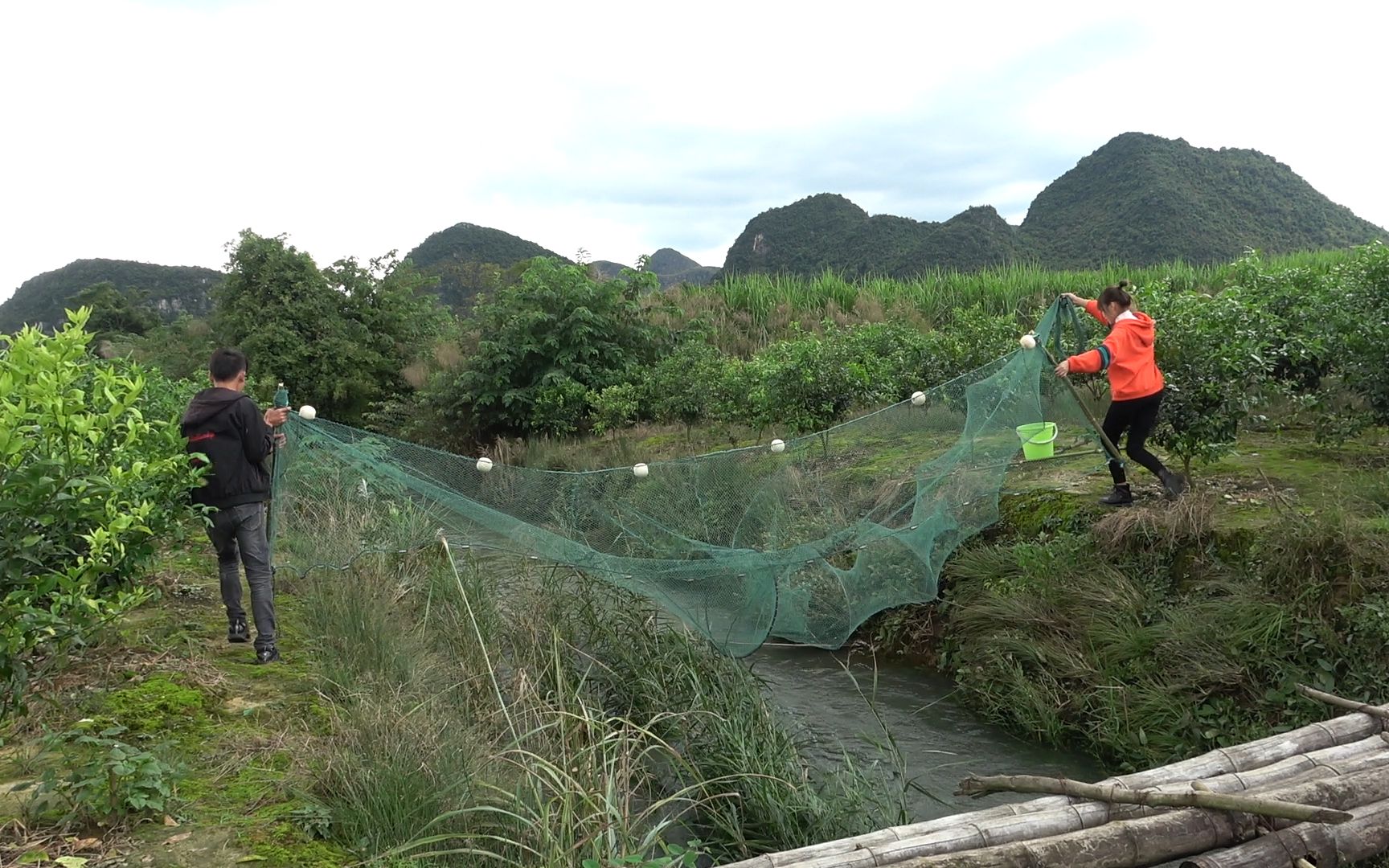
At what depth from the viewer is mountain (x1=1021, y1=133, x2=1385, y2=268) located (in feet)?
107

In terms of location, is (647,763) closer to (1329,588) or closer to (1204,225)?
(1329,588)

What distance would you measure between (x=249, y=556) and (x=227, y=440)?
23.3 inches

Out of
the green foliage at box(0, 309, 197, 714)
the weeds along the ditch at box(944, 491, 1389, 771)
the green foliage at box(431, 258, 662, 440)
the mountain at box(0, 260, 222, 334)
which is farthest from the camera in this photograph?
the mountain at box(0, 260, 222, 334)

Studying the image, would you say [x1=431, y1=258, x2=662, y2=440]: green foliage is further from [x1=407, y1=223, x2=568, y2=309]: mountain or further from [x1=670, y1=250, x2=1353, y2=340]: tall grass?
[x1=407, y1=223, x2=568, y2=309]: mountain

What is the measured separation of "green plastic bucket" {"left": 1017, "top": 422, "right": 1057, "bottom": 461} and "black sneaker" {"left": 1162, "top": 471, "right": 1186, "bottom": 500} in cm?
108

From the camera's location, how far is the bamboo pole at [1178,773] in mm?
2912

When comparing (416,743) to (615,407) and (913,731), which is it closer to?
(913,731)

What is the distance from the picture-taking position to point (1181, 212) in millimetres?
33500

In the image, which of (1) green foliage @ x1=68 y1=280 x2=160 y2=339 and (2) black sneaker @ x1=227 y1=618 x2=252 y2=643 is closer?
(2) black sneaker @ x1=227 y1=618 x2=252 y2=643

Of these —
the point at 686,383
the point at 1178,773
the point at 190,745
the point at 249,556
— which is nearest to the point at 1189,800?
the point at 1178,773

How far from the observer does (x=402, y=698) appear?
4297mm

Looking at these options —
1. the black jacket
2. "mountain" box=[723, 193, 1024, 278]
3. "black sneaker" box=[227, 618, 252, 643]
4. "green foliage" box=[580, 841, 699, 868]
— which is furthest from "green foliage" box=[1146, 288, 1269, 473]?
"mountain" box=[723, 193, 1024, 278]

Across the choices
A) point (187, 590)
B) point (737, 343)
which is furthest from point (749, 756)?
point (737, 343)

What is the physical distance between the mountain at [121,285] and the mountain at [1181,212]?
48.4 meters
